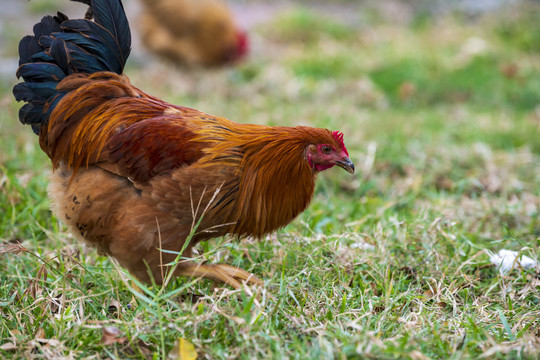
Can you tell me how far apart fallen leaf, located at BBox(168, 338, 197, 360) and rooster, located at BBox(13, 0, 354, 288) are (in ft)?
1.66

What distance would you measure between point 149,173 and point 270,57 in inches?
316

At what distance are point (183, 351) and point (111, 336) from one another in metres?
0.35

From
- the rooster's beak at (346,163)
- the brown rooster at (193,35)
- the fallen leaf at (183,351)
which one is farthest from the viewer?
the brown rooster at (193,35)

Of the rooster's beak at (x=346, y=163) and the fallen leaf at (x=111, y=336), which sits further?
the rooster's beak at (x=346, y=163)

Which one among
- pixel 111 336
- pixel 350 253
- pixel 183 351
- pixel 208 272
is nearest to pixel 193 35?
pixel 350 253

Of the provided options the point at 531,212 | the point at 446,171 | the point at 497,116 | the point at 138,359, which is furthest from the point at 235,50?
the point at 138,359

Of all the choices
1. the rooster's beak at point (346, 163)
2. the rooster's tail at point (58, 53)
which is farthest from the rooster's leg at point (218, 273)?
the rooster's tail at point (58, 53)

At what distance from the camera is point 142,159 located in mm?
2779

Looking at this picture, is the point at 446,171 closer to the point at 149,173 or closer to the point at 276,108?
the point at 276,108

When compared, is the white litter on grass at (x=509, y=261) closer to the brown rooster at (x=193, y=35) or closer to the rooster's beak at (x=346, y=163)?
the rooster's beak at (x=346, y=163)

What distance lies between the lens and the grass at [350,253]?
2.31 meters

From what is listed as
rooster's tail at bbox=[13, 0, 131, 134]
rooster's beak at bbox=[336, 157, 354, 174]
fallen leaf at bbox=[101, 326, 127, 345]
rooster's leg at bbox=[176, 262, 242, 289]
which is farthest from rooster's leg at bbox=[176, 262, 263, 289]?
rooster's tail at bbox=[13, 0, 131, 134]

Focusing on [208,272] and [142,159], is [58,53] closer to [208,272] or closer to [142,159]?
[142,159]

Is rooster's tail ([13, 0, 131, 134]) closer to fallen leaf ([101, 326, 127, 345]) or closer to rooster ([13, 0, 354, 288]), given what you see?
rooster ([13, 0, 354, 288])
